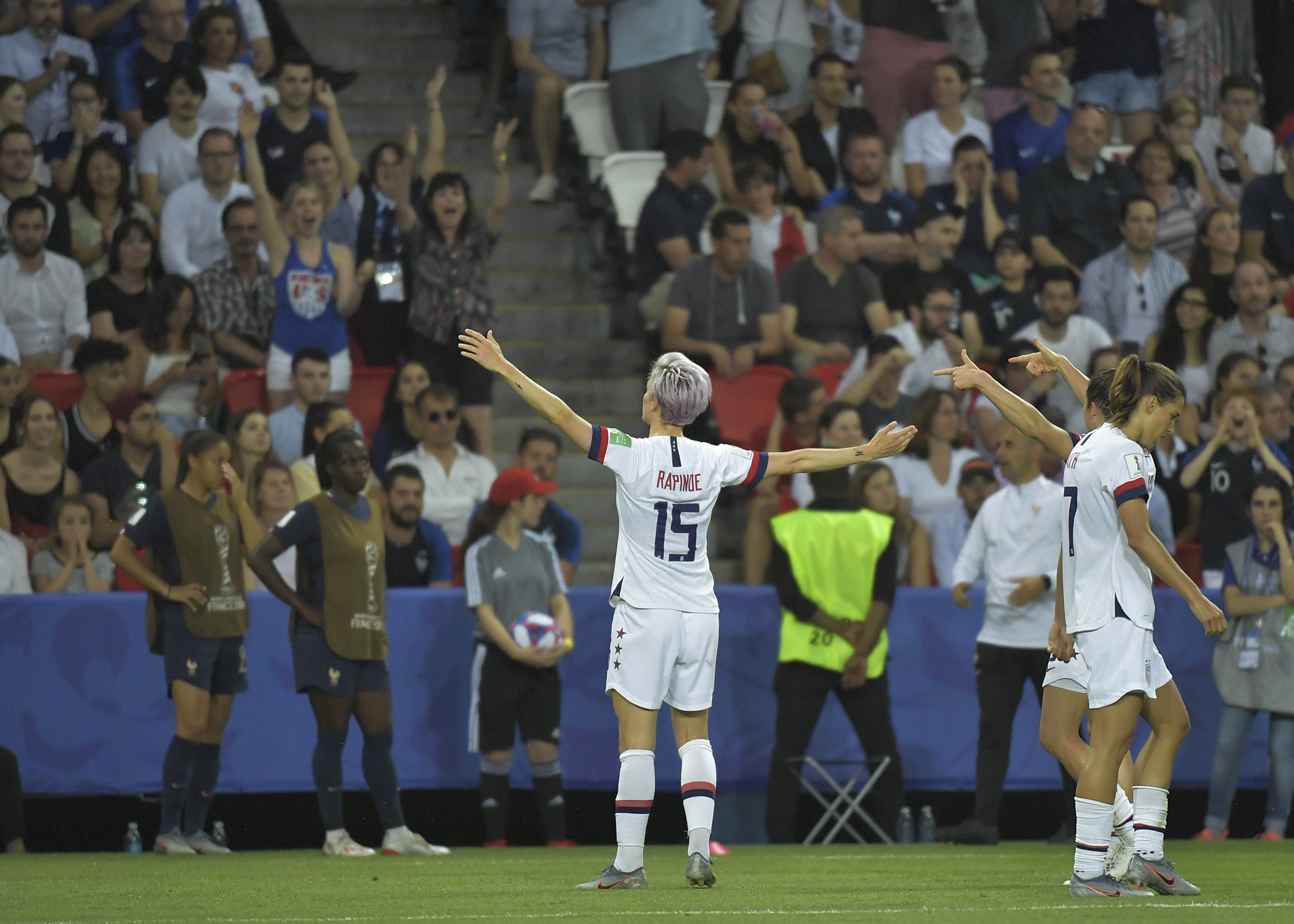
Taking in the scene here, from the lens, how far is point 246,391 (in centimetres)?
1280

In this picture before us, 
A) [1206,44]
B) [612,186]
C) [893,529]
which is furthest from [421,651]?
[1206,44]

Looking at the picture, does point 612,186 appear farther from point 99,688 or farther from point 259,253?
point 99,688

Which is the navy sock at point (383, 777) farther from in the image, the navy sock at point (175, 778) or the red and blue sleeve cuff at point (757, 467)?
the red and blue sleeve cuff at point (757, 467)

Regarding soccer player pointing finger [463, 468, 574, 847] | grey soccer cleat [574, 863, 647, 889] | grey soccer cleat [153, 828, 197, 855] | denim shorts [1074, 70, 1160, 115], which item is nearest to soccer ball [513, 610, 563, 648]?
soccer player pointing finger [463, 468, 574, 847]

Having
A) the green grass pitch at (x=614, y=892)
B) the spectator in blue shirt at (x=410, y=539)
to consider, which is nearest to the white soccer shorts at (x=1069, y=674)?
the green grass pitch at (x=614, y=892)

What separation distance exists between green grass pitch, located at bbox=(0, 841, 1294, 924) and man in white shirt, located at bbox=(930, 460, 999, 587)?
7.70ft

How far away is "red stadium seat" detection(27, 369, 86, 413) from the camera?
12.6 meters

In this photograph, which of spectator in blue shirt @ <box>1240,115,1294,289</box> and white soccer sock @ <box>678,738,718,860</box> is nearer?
white soccer sock @ <box>678,738,718,860</box>

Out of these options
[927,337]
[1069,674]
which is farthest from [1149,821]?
[927,337]

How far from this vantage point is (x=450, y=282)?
42.8 feet

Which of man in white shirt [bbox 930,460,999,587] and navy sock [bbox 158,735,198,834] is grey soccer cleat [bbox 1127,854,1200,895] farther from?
navy sock [bbox 158,735,198,834]

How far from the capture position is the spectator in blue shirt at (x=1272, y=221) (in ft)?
50.3

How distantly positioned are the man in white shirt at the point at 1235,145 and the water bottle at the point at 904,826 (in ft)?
24.5

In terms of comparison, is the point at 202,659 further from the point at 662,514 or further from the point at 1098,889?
the point at 1098,889
